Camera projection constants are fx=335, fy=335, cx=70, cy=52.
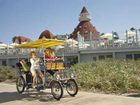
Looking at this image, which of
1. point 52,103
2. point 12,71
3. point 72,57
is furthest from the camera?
point 72,57

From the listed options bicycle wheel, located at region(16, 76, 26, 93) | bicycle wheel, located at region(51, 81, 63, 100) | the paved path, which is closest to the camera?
the paved path

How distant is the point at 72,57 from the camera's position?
4053 centimetres

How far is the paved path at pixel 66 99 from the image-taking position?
10.5 m

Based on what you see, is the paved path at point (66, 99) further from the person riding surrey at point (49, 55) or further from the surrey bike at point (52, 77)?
the person riding surrey at point (49, 55)

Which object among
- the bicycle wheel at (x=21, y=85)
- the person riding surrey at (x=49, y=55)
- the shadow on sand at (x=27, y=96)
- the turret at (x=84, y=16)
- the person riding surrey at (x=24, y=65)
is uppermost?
the turret at (x=84, y=16)

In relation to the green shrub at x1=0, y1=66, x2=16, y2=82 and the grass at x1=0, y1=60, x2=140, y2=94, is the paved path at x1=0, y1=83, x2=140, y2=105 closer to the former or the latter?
the grass at x1=0, y1=60, x2=140, y2=94

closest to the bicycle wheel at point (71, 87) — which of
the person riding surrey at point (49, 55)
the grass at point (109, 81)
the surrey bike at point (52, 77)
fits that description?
the surrey bike at point (52, 77)

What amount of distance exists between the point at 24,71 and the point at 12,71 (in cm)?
774

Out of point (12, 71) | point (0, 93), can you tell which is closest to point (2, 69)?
point (12, 71)

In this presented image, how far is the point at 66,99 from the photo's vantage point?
11.6 meters

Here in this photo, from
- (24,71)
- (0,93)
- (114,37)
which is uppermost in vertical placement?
(114,37)

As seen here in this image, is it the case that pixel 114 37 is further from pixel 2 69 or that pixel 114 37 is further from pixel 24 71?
pixel 24 71

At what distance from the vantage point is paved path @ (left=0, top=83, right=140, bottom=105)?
10469mm

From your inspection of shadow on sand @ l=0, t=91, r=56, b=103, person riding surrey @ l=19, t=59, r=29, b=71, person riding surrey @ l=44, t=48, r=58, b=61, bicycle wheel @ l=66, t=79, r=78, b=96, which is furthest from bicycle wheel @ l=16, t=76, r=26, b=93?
bicycle wheel @ l=66, t=79, r=78, b=96
